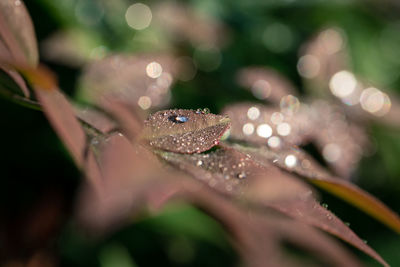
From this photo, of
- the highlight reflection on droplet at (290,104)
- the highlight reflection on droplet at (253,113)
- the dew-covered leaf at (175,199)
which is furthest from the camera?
the highlight reflection on droplet at (290,104)

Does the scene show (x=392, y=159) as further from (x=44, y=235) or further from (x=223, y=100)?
(x=44, y=235)

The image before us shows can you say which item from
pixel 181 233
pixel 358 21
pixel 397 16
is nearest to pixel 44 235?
pixel 181 233

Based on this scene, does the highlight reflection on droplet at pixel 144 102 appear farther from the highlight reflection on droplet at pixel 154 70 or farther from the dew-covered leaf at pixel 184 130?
the dew-covered leaf at pixel 184 130

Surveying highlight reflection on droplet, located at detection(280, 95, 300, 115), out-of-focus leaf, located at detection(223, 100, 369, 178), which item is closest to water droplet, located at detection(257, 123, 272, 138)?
out-of-focus leaf, located at detection(223, 100, 369, 178)

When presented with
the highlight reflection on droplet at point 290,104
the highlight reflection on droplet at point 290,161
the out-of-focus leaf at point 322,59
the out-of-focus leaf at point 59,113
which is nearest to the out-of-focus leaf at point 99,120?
the out-of-focus leaf at point 59,113

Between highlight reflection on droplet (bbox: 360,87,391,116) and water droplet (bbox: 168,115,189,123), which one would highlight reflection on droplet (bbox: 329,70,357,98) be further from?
water droplet (bbox: 168,115,189,123)

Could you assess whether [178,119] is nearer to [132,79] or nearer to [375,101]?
[132,79]
